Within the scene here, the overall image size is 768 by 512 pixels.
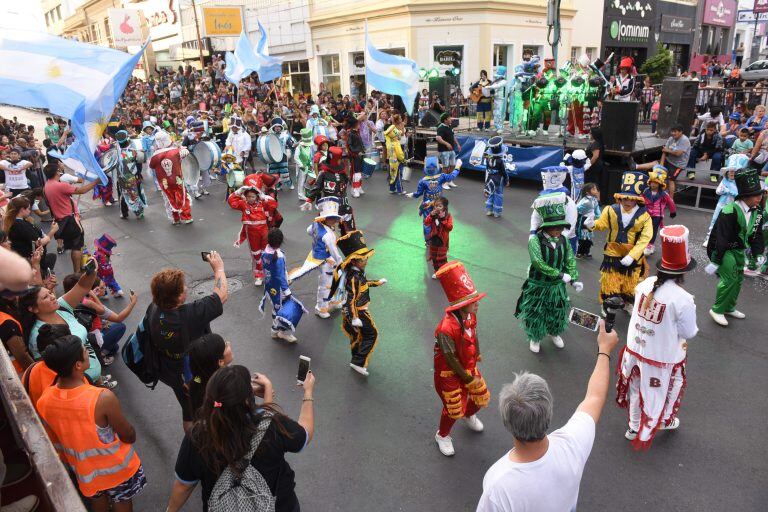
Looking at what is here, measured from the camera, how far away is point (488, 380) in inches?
210

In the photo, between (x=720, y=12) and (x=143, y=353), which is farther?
(x=720, y=12)

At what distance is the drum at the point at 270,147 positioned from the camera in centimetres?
1255

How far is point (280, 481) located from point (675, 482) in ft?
10.2

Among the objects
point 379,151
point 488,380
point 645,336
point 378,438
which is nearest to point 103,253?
point 378,438

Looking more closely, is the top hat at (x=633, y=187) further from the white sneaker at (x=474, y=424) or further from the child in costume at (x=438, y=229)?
the white sneaker at (x=474, y=424)

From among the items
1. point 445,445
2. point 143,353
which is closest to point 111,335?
point 143,353

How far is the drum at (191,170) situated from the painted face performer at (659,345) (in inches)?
459

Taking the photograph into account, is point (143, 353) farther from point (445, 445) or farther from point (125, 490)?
point (445, 445)

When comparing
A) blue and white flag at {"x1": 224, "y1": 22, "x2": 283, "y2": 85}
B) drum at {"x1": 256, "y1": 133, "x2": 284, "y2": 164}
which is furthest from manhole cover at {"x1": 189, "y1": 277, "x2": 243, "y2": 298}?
blue and white flag at {"x1": 224, "y1": 22, "x2": 283, "y2": 85}

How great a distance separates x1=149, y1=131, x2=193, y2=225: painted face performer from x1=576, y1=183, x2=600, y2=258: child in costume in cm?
789

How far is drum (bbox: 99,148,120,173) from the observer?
11.4m

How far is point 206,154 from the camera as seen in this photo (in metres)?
13.5

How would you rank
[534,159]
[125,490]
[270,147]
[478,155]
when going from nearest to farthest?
1. [125,490]
2. [478,155]
3. [270,147]
4. [534,159]

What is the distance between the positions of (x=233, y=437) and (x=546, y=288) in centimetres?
402
